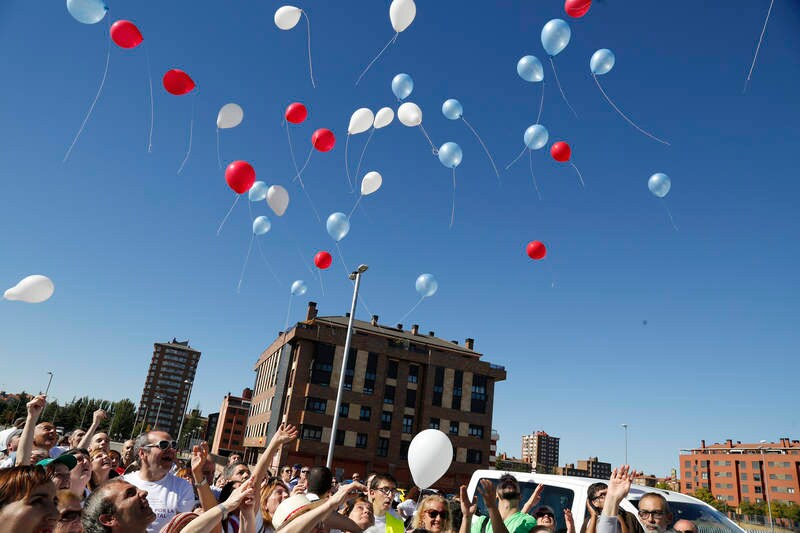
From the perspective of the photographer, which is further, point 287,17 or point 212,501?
point 287,17

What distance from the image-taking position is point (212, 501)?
Answer: 377 cm

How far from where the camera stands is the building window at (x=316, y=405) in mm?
43812

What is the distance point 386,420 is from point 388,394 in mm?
2322

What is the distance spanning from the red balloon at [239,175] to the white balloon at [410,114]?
312 centimetres

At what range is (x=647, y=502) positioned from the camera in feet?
15.0

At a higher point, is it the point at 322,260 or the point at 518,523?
the point at 322,260

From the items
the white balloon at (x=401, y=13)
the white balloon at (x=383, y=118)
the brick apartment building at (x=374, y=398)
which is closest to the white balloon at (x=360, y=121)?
the white balloon at (x=383, y=118)

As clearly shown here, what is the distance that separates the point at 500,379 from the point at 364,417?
48.0 feet

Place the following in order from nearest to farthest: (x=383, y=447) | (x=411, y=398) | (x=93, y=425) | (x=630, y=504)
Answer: (x=630, y=504), (x=93, y=425), (x=383, y=447), (x=411, y=398)

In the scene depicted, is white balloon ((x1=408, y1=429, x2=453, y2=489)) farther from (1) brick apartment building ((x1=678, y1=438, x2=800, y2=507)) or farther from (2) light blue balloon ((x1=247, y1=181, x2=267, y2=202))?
(1) brick apartment building ((x1=678, y1=438, x2=800, y2=507))

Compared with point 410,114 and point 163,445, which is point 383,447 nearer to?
point 410,114

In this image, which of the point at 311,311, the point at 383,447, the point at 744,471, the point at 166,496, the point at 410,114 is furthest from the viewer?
the point at 744,471

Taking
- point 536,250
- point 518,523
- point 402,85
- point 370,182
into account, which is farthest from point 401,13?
point 518,523

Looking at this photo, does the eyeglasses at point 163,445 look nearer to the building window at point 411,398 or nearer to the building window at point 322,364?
the building window at point 322,364
